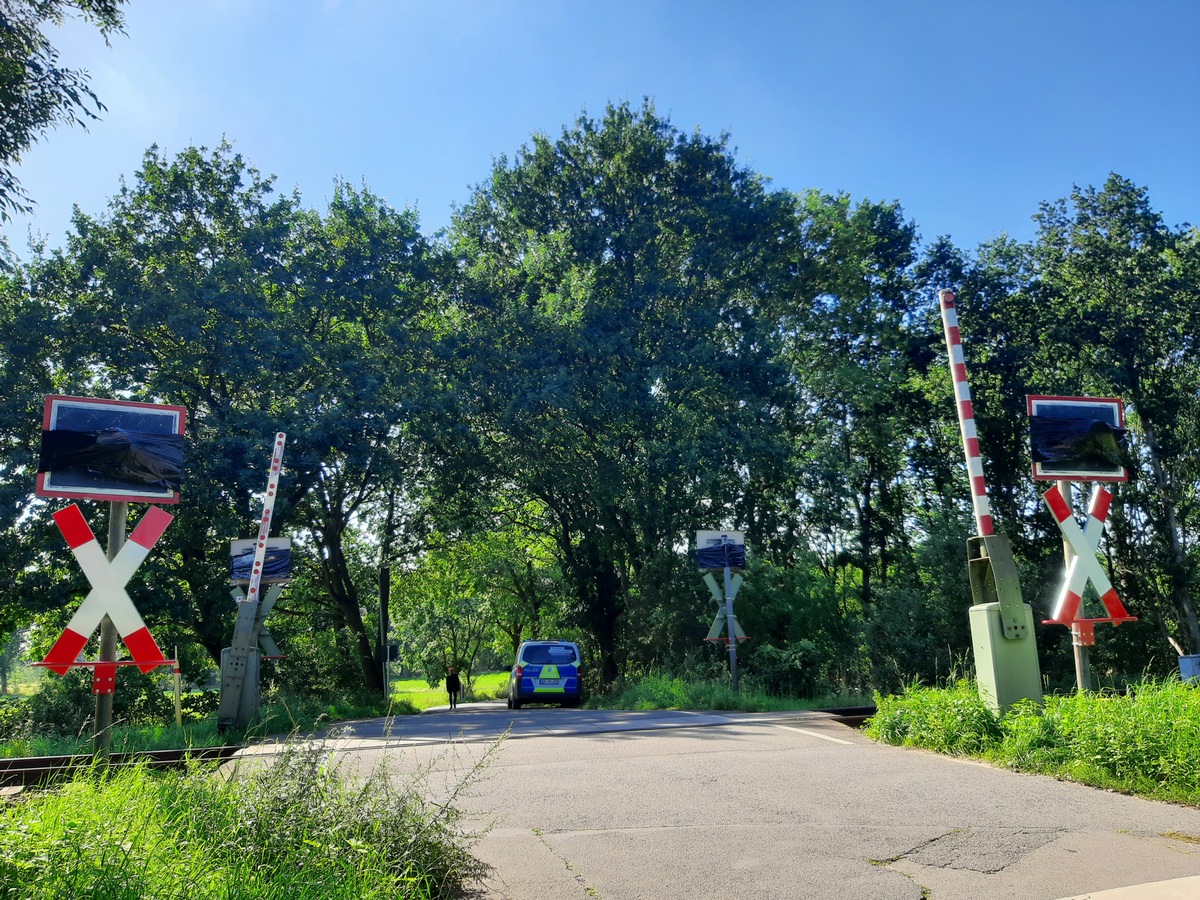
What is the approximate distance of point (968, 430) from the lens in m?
9.26

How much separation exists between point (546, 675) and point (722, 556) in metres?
5.21

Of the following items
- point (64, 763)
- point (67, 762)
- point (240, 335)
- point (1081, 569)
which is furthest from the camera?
point (240, 335)

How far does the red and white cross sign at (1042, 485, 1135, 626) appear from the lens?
30.0ft

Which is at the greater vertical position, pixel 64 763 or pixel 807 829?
pixel 64 763

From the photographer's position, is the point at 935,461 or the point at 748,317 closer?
the point at 748,317

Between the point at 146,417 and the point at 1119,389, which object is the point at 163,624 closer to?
the point at 146,417

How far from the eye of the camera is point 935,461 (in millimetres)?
33719

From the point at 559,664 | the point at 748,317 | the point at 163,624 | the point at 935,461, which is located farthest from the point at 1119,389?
the point at 163,624

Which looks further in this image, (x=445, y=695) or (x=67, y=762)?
(x=445, y=695)

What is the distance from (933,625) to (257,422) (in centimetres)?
1758

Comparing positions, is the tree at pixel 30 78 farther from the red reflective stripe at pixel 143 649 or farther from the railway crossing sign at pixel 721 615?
the railway crossing sign at pixel 721 615

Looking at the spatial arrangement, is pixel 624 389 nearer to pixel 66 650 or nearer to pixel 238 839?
pixel 66 650

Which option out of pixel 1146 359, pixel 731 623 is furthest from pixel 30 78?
pixel 1146 359

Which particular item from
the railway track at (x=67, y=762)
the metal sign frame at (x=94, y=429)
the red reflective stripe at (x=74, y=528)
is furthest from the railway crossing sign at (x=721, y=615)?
the red reflective stripe at (x=74, y=528)
